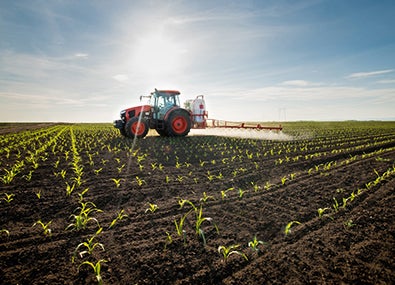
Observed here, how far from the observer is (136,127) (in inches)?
512

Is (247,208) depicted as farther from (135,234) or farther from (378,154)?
(378,154)

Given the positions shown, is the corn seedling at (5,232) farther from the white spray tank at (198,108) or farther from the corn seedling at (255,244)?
the white spray tank at (198,108)

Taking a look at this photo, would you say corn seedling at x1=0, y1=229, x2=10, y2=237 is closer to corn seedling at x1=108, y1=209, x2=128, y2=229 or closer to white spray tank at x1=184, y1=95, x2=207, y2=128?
corn seedling at x1=108, y1=209, x2=128, y2=229

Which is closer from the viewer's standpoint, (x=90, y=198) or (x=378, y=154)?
(x=90, y=198)

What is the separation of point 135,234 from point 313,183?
4.05 metres

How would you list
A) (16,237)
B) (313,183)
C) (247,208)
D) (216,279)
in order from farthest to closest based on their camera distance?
(313,183)
(247,208)
(16,237)
(216,279)

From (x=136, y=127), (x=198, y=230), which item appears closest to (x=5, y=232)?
(x=198, y=230)

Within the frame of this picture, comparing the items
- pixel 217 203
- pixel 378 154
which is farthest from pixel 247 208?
pixel 378 154

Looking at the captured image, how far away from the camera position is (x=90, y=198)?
4.53 metres

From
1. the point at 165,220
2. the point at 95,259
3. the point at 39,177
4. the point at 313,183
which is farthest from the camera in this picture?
the point at 39,177

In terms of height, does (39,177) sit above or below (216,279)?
above

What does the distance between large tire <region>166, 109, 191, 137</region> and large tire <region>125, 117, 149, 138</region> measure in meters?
1.28

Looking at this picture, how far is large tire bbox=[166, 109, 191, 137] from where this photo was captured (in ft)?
44.3

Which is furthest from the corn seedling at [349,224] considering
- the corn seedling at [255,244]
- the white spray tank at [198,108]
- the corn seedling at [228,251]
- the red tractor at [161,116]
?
the white spray tank at [198,108]
